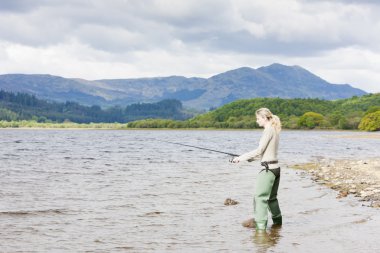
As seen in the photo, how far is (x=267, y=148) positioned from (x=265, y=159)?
0.30 m

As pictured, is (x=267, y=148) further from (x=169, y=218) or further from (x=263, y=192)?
(x=169, y=218)

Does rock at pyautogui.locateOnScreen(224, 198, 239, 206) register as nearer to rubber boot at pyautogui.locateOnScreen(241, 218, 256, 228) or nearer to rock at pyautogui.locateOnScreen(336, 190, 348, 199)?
rock at pyautogui.locateOnScreen(336, 190, 348, 199)

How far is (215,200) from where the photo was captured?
20609 millimetres

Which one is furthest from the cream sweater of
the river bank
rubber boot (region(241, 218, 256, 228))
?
the river bank

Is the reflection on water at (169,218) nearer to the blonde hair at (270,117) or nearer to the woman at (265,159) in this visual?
the woman at (265,159)

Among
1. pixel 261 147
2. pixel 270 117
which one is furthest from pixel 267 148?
pixel 270 117

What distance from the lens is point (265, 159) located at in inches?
535

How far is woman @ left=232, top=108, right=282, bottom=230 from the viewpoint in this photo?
13.4 m

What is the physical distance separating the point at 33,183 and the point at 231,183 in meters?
10.5

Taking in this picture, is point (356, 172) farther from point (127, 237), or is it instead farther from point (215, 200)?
point (127, 237)

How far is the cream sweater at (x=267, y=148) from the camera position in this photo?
13.4m

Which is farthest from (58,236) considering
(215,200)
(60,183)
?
(60,183)

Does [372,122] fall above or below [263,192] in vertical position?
above

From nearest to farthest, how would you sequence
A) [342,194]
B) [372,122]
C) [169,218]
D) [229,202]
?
[169,218] → [229,202] → [342,194] → [372,122]
